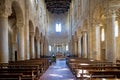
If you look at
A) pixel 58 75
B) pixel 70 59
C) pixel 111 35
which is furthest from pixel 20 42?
pixel 111 35

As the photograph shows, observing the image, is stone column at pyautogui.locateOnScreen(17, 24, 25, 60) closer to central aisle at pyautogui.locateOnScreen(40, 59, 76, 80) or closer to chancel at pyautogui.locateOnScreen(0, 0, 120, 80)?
chancel at pyautogui.locateOnScreen(0, 0, 120, 80)

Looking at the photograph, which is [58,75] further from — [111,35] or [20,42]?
[20,42]

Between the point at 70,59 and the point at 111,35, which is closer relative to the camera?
the point at 111,35

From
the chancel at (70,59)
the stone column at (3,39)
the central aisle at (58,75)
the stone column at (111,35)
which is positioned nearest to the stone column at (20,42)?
the chancel at (70,59)

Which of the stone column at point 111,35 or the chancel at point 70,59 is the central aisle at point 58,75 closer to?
the chancel at point 70,59

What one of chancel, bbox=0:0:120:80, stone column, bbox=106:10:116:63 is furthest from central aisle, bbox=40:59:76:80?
stone column, bbox=106:10:116:63

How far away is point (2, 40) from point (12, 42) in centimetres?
1908

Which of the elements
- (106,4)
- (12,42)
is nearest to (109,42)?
(106,4)

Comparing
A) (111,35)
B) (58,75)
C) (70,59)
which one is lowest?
(58,75)

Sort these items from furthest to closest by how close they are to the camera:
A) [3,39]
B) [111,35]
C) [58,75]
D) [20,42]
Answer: [20,42] → [111,35] → [58,75] → [3,39]

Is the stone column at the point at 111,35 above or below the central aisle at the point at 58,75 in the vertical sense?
above

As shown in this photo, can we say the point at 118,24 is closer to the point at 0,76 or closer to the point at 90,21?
the point at 90,21

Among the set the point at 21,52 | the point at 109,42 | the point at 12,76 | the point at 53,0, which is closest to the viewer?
the point at 12,76

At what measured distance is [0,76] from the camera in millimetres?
8234
